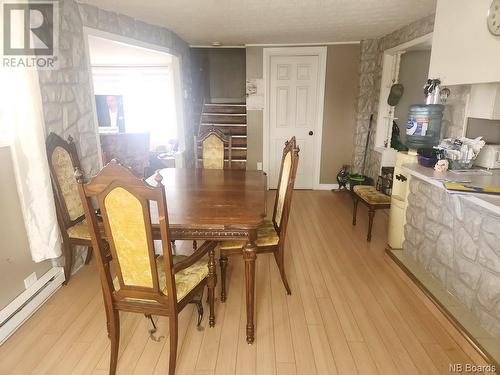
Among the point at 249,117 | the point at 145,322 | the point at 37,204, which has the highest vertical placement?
the point at 249,117

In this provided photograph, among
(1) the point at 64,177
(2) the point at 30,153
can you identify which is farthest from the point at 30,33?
(1) the point at 64,177

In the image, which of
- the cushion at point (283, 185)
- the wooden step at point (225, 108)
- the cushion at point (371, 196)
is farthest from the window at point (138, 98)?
the cushion at point (283, 185)

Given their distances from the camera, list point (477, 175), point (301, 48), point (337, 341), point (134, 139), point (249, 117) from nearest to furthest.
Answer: point (337, 341) → point (477, 175) → point (134, 139) → point (301, 48) → point (249, 117)

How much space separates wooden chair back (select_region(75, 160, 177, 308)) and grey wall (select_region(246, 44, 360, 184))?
11.8ft

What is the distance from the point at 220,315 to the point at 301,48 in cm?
393

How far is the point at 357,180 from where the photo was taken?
13.8 ft

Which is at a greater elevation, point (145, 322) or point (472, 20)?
point (472, 20)

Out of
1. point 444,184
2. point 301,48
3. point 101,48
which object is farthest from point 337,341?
point 101,48

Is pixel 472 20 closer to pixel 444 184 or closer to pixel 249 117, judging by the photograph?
pixel 444 184

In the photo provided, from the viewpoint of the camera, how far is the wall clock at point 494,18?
172 cm

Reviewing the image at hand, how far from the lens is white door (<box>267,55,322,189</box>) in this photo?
4582mm

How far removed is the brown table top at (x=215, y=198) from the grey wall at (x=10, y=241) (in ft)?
3.22

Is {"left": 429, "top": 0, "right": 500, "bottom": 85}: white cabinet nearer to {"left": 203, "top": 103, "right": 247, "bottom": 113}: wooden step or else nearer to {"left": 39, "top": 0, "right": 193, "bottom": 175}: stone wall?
{"left": 39, "top": 0, "right": 193, "bottom": 175}: stone wall

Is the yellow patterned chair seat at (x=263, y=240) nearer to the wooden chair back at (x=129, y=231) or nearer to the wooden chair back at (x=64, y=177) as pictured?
the wooden chair back at (x=129, y=231)
